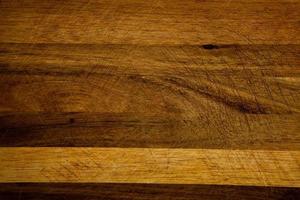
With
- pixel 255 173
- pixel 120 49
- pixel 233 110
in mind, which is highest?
pixel 120 49

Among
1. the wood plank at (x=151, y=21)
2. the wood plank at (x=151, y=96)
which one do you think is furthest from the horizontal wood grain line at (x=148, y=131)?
the wood plank at (x=151, y=21)

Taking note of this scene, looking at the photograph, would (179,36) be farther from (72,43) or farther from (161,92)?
(72,43)

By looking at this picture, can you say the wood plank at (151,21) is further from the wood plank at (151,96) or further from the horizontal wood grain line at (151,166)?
the horizontal wood grain line at (151,166)

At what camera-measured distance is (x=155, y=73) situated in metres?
0.84

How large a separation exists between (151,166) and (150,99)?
0.16 metres

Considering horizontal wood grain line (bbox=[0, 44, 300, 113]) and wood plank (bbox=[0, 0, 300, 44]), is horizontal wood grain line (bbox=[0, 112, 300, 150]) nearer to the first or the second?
horizontal wood grain line (bbox=[0, 44, 300, 113])

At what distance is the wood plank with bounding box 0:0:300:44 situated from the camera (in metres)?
0.87

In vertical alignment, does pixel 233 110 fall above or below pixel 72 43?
below

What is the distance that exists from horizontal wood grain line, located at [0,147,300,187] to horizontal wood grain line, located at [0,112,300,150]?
0.02 m

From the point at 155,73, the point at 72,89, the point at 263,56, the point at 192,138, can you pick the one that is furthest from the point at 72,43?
the point at 263,56

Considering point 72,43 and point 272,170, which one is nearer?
point 272,170

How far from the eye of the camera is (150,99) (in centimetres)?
82

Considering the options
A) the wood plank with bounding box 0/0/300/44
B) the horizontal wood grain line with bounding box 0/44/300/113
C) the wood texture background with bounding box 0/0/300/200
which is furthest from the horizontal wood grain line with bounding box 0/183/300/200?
the wood plank with bounding box 0/0/300/44

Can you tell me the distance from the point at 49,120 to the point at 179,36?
40cm
